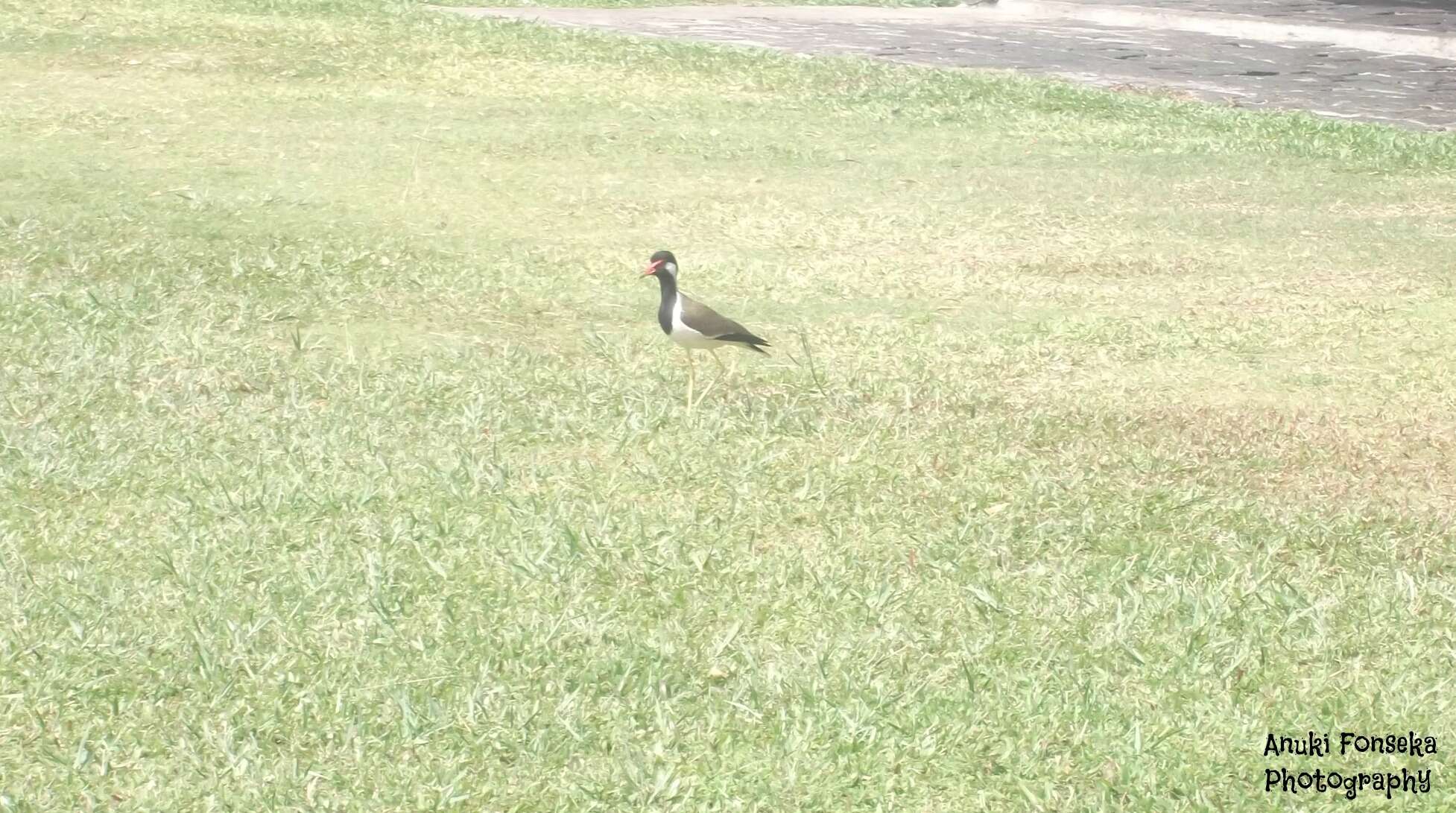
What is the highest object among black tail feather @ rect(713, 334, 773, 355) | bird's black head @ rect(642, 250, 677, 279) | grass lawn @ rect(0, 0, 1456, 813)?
bird's black head @ rect(642, 250, 677, 279)

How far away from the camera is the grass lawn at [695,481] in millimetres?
3789

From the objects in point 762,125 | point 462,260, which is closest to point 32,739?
point 462,260

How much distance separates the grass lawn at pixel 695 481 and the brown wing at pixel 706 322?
309 millimetres

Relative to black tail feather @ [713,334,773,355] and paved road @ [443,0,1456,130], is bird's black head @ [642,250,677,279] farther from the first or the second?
paved road @ [443,0,1456,130]

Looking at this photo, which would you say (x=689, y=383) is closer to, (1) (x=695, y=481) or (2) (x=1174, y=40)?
(1) (x=695, y=481)

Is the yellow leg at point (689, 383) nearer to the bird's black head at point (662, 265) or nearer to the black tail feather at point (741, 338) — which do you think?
the black tail feather at point (741, 338)

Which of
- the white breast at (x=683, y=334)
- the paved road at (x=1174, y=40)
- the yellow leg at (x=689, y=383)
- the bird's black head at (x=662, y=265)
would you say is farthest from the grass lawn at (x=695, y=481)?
the paved road at (x=1174, y=40)

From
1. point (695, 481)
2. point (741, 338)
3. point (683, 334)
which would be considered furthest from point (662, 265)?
point (695, 481)

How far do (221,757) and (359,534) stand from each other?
121cm

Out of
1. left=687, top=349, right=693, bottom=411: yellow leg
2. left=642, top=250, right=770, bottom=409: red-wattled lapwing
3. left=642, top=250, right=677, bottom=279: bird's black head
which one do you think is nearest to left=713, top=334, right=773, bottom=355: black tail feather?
A: left=642, top=250, right=770, bottom=409: red-wattled lapwing

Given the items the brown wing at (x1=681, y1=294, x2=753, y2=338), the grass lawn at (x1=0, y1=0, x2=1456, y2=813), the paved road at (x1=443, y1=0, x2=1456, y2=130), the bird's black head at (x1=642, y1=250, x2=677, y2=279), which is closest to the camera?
the grass lawn at (x1=0, y1=0, x2=1456, y2=813)

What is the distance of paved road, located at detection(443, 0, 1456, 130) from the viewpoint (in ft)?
48.2

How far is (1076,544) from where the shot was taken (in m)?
4.96

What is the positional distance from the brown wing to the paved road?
29.8 ft
